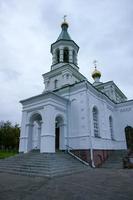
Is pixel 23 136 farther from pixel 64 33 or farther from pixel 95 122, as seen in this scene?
pixel 64 33

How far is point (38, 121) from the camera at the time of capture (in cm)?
1712

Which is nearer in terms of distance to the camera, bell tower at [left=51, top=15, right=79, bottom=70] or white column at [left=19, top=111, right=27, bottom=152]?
white column at [left=19, top=111, right=27, bottom=152]

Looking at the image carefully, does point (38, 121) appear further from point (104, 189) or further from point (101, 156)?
point (104, 189)

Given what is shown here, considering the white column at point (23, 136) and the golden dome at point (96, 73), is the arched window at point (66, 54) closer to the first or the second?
the golden dome at point (96, 73)

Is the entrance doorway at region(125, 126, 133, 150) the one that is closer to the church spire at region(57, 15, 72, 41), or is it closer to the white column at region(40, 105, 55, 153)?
the white column at region(40, 105, 55, 153)

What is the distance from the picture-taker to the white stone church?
13.5 m

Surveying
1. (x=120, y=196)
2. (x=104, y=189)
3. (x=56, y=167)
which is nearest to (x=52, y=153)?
(x=56, y=167)

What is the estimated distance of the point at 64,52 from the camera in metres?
20.8

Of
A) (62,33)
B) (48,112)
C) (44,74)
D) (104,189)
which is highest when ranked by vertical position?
(62,33)

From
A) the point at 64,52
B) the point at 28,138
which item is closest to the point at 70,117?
the point at 28,138

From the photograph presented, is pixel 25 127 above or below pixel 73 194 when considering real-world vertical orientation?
above

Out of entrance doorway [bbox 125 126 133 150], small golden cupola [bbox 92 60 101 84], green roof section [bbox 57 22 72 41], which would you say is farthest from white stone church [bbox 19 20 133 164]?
small golden cupola [bbox 92 60 101 84]

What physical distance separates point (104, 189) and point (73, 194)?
134 cm

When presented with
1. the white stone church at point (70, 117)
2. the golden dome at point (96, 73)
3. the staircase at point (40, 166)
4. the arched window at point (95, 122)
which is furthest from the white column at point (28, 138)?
the golden dome at point (96, 73)
